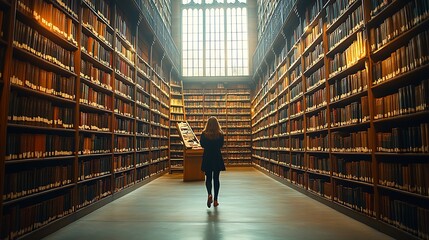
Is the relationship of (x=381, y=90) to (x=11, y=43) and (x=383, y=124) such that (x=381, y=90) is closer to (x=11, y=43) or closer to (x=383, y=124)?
(x=383, y=124)

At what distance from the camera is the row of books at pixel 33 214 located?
3.00m

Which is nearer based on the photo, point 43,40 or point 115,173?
point 43,40

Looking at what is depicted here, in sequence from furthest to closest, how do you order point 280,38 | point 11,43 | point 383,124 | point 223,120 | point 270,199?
point 223,120 < point 280,38 < point 270,199 < point 383,124 < point 11,43

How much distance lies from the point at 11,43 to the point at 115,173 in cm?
366

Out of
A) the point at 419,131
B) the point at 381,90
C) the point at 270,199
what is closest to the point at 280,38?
the point at 270,199

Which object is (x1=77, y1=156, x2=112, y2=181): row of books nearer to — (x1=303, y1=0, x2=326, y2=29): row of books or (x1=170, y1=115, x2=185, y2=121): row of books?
(x1=303, y1=0, x2=326, y2=29): row of books

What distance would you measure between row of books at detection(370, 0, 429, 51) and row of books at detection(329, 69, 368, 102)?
43 centimetres

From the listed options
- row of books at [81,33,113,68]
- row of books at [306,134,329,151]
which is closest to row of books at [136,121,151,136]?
row of books at [81,33,113,68]

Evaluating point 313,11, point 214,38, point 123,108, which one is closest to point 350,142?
point 313,11

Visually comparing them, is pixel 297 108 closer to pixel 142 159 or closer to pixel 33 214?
pixel 142 159

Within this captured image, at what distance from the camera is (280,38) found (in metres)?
8.87

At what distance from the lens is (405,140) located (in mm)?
3287

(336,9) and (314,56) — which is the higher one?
(336,9)

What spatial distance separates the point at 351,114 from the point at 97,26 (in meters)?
4.28
